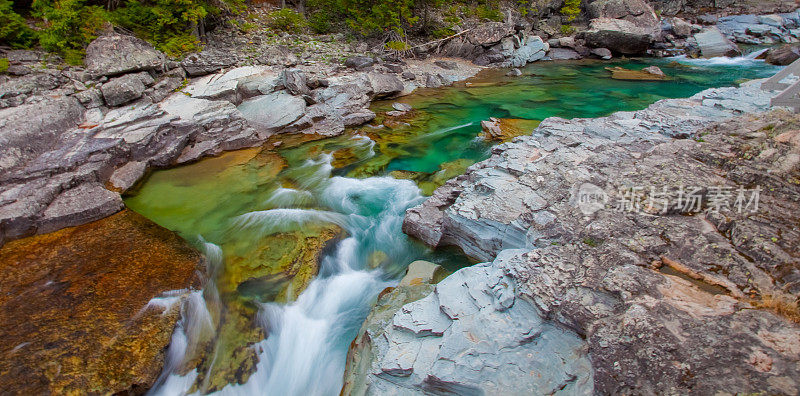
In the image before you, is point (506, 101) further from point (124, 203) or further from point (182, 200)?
point (124, 203)

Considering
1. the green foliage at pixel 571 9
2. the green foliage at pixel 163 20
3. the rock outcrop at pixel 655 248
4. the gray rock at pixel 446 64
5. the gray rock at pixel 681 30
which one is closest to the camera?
the rock outcrop at pixel 655 248

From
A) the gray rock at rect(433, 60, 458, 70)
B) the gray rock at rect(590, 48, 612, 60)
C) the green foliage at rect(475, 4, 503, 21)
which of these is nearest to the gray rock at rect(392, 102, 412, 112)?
the gray rock at rect(433, 60, 458, 70)

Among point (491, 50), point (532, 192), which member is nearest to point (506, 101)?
point (491, 50)

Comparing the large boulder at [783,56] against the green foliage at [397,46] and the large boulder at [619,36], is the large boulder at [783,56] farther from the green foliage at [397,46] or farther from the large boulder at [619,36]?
the green foliage at [397,46]

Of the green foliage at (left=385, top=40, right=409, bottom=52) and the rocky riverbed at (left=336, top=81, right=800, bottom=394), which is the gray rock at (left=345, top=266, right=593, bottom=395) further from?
the green foliage at (left=385, top=40, right=409, bottom=52)

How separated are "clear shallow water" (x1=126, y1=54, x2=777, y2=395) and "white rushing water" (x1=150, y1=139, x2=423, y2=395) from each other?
2cm

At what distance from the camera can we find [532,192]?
5.55m

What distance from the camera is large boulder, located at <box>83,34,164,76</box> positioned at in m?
9.59

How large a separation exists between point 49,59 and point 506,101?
1473cm

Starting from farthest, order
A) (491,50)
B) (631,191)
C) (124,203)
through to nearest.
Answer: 1. (491,50)
2. (124,203)
3. (631,191)

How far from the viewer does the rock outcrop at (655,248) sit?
8.03 ft

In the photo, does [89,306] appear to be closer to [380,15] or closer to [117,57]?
[117,57]

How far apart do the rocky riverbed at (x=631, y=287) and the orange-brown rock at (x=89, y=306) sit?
2.72 meters

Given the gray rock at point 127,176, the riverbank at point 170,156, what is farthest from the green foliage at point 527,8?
the gray rock at point 127,176
